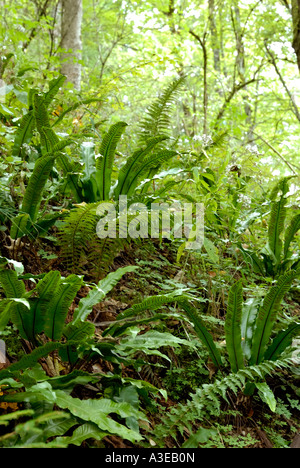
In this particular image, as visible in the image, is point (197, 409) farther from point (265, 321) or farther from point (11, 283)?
point (11, 283)

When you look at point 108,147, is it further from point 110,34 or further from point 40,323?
point 110,34

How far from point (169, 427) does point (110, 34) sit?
8.36 metres

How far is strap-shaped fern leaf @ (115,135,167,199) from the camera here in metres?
2.48

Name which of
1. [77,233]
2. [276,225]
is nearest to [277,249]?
[276,225]

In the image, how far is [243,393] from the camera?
1840 millimetres

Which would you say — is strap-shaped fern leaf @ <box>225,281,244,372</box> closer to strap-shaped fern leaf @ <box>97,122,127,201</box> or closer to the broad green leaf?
the broad green leaf

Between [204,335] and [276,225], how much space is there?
114 cm

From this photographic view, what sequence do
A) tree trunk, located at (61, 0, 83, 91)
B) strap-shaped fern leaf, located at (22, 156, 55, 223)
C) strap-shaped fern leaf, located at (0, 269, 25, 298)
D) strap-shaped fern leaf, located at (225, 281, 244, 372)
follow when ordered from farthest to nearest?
tree trunk, located at (61, 0, 83, 91) < strap-shaped fern leaf, located at (22, 156, 55, 223) < strap-shaped fern leaf, located at (225, 281, 244, 372) < strap-shaped fern leaf, located at (0, 269, 25, 298)

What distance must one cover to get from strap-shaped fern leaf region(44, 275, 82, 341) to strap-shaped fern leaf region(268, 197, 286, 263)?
5.33ft

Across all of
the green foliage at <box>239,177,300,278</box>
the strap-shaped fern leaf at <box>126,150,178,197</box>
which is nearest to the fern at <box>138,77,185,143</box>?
the strap-shaped fern leaf at <box>126,150,178,197</box>

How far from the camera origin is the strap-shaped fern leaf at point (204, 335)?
1.88 m

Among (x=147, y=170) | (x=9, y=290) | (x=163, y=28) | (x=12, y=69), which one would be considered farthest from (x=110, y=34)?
(x=9, y=290)

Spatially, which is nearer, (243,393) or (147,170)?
(243,393)

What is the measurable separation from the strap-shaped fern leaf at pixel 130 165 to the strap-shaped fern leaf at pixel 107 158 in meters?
0.09
